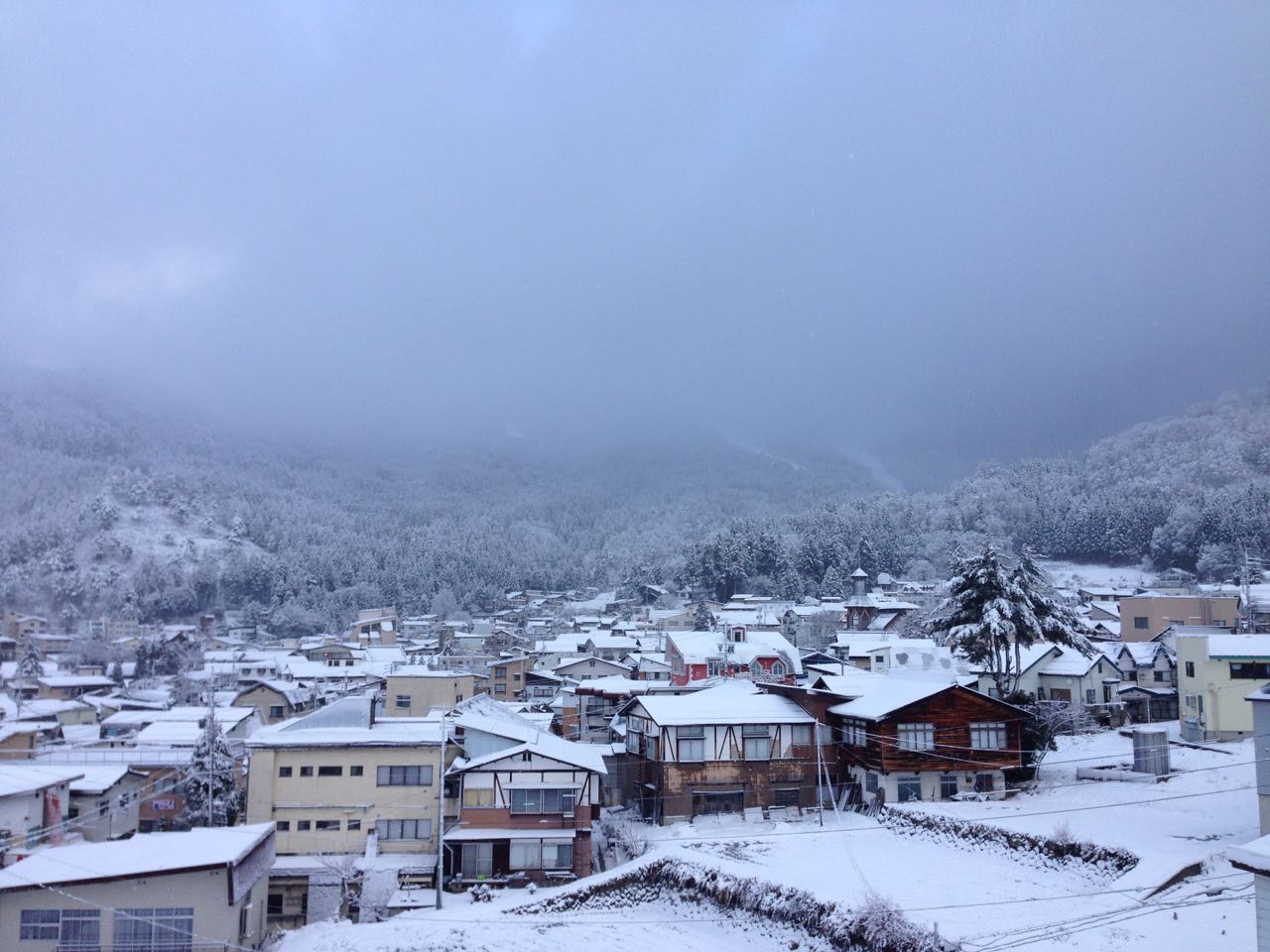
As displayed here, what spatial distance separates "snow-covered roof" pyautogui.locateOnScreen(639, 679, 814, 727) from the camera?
1109 inches

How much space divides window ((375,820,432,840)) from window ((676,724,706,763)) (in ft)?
26.7

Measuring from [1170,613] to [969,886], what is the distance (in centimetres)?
4144

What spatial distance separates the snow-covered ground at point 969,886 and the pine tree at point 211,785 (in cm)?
1111

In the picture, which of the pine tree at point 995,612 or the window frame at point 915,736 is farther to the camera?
the pine tree at point 995,612

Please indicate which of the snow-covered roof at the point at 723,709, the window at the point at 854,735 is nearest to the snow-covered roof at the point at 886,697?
the window at the point at 854,735

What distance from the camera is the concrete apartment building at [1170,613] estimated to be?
163ft

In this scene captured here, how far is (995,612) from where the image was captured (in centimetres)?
2872

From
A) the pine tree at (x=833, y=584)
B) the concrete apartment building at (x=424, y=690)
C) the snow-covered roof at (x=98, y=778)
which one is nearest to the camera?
the snow-covered roof at (x=98, y=778)

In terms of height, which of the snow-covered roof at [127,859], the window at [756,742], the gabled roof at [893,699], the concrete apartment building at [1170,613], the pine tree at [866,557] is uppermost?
the pine tree at [866,557]

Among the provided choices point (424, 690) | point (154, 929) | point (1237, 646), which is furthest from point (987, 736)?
point (424, 690)

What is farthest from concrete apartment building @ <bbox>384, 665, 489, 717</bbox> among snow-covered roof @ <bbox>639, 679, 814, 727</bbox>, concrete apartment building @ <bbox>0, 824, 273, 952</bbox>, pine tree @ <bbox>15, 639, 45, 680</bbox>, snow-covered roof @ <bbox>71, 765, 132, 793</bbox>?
pine tree @ <bbox>15, 639, 45, 680</bbox>

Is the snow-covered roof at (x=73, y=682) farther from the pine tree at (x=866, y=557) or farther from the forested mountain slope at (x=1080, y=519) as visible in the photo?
the pine tree at (x=866, y=557)

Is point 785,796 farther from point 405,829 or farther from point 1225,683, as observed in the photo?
point 1225,683

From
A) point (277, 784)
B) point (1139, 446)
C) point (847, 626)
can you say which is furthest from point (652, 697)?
point (1139, 446)
